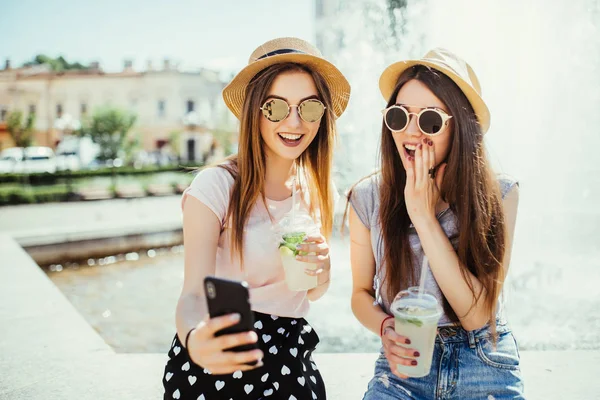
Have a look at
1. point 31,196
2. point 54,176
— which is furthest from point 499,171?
point 54,176

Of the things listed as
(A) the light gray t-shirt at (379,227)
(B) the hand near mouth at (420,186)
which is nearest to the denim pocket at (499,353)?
(A) the light gray t-shirt at (379,227)

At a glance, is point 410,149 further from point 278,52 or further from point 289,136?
point 278,52

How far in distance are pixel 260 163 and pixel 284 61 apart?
0.46 meters

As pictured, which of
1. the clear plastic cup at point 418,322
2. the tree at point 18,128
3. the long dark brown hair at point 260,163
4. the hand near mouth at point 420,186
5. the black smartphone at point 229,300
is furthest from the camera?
the tree at point 18,128

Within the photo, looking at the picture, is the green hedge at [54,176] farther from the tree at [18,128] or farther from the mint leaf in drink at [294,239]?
the mint leaf in drink at [294,239]

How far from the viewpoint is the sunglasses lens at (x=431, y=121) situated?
1945mm

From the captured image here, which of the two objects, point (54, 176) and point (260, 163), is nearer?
point (260, 163)

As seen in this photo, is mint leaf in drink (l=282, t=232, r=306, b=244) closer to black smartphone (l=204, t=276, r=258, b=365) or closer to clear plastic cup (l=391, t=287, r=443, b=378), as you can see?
clear plastic cup (l=391, t=287, r=443, b=378)

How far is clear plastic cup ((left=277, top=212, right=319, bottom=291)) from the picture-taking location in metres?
1.97

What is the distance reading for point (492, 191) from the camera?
202 centimetres

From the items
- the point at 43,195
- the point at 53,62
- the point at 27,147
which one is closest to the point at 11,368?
the point at 43,195

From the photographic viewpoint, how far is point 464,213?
1.98 m

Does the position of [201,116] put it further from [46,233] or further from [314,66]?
[314,66]

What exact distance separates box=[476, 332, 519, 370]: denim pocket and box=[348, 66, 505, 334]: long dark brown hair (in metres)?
0.07
